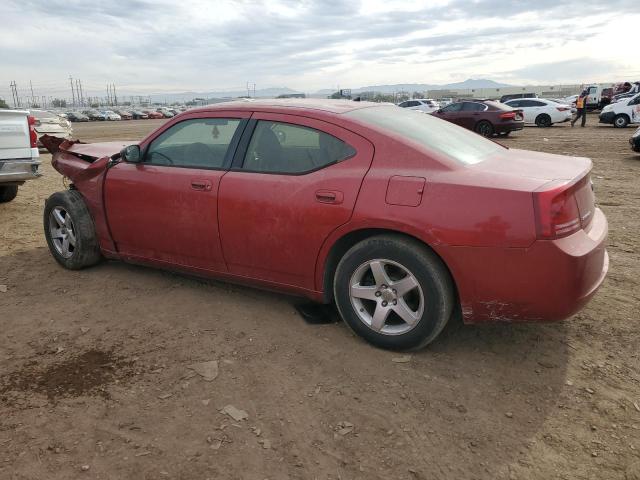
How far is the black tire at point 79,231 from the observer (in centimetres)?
477

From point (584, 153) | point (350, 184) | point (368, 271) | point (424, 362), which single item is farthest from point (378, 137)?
point (584, 153)

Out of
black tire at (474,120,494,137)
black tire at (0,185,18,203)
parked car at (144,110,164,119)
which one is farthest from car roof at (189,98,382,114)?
parked car at (144,110,164,119)

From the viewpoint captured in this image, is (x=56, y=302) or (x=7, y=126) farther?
(x=7, y=126)

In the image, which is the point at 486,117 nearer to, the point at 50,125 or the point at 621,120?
the point at 621,120

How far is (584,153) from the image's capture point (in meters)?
13.7

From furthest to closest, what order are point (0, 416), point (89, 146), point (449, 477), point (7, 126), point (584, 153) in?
1. point (584, 153)
2. point (7, 126)
3. point (89, 146)
4. point (0, 416)
5. point (449, 477)

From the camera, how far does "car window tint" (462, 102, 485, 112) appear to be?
2027cm

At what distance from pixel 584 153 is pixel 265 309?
40.6 ft

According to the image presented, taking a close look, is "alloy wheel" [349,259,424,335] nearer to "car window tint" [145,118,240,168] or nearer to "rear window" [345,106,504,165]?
"rear window" [345,106,504,165]

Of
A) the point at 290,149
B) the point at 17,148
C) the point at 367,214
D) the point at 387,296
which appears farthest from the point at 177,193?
the point at 17,148

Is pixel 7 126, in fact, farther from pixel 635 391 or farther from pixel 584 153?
pixel 584 153

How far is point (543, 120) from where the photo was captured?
26.1 m

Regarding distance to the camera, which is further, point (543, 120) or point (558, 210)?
point (543, 120)

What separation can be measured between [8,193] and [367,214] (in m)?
6.97
